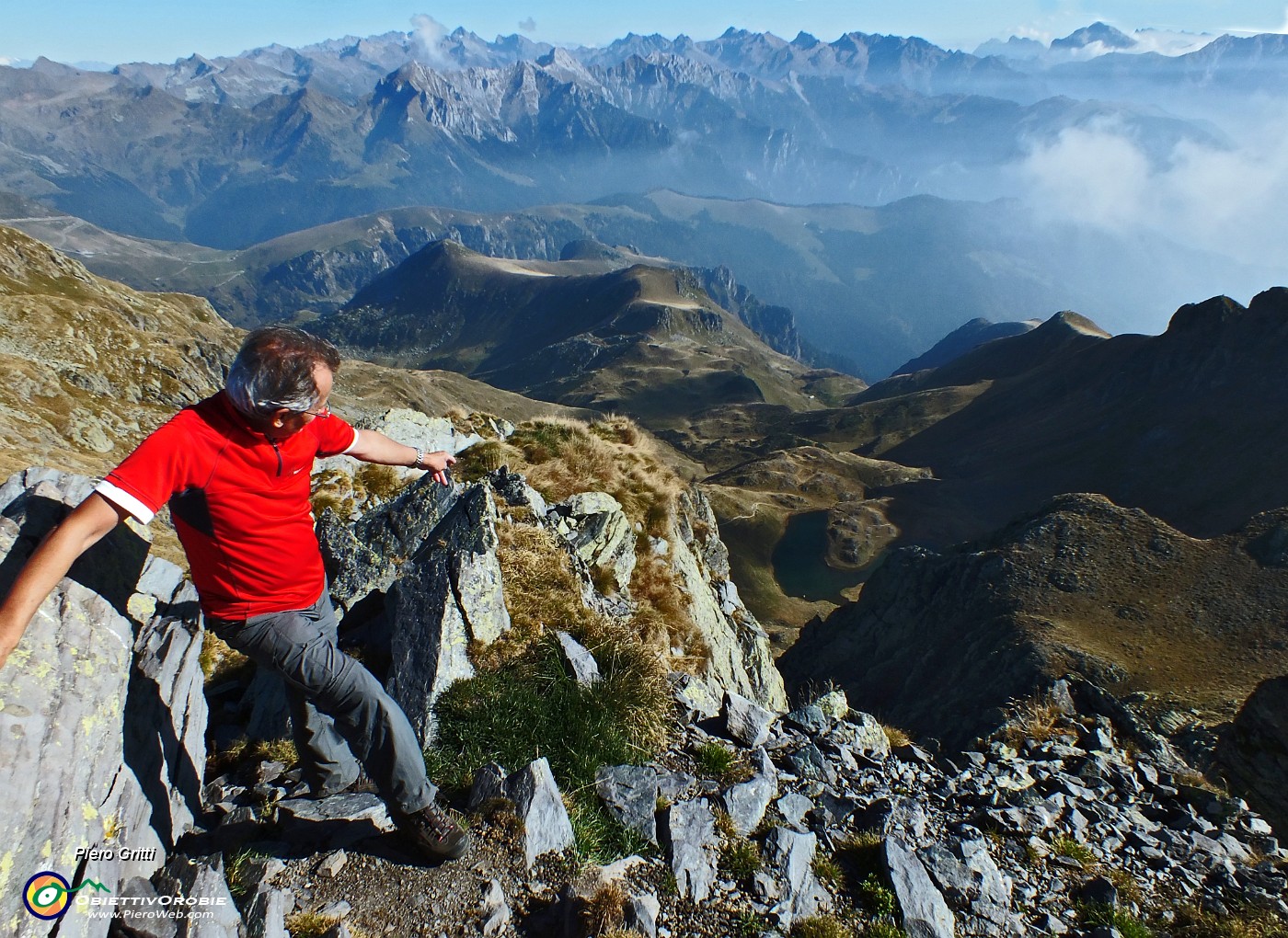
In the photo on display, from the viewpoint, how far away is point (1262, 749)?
21875 millimetres

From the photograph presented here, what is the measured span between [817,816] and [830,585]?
116461 millimetres

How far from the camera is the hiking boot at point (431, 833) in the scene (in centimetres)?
590

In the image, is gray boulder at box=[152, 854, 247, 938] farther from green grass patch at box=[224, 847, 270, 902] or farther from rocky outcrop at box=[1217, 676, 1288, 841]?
rocky outcrop at box=[1217, 676, 1288, 841]

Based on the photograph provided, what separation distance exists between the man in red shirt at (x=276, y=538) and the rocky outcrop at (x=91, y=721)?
0.94m

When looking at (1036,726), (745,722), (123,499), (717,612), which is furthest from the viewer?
(717,612)

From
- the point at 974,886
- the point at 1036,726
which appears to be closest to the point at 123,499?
the point at 974,886

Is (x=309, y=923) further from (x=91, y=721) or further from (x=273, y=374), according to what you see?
(x=273, y=374)

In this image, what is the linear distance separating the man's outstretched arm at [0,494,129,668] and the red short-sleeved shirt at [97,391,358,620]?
285mm

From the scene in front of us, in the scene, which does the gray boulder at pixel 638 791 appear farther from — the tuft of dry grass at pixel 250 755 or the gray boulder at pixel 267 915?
the tuft of dry grass at pixel 250 755

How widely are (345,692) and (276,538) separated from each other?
59.9 inches

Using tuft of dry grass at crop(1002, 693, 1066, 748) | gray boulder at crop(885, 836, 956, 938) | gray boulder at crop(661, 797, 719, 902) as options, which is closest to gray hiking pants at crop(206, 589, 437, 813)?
gray boulder at crop(661, 797, 719, 902)

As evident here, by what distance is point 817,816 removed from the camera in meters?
7.94

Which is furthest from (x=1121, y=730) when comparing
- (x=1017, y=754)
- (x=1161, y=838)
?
(x=1161, y=838)

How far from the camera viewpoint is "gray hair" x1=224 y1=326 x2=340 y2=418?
209 inches
